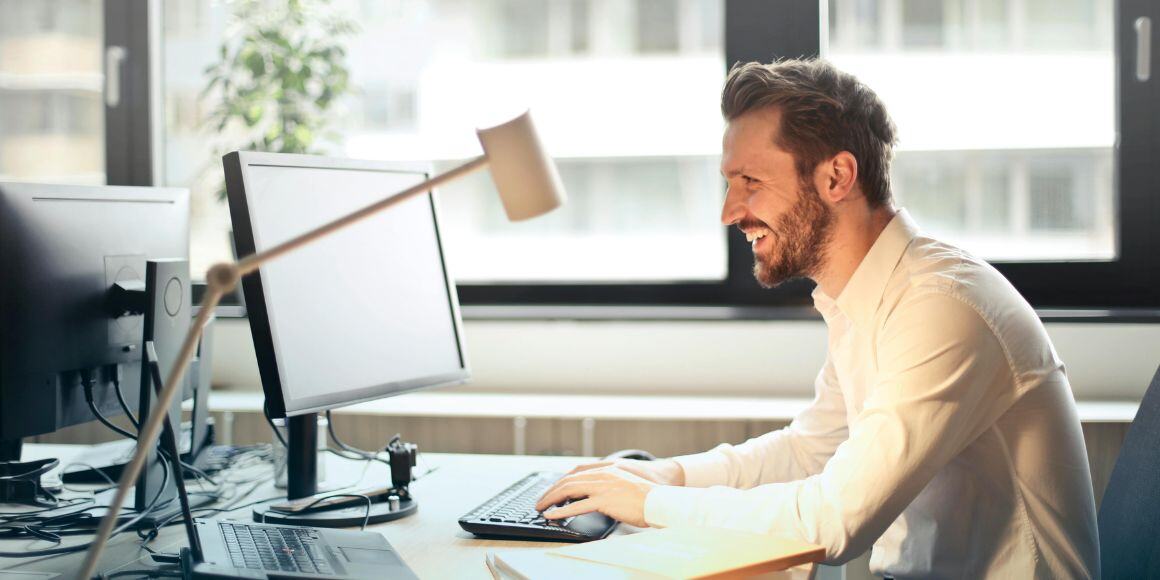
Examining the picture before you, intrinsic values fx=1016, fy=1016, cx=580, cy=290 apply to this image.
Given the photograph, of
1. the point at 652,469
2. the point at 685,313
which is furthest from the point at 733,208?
the point at 685,313

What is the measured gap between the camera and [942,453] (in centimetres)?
121

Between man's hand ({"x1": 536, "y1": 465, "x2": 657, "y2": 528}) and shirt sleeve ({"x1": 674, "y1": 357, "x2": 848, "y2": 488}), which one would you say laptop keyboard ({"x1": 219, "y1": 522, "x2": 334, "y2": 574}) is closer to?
man's hand ({"x1": 536, "y1": 465, "x2": 657, "y2": 528})

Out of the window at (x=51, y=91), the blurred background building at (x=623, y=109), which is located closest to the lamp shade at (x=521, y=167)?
the blurred background building at (x=623, y=109)

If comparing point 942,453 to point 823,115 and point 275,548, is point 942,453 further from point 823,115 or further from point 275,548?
point 275,548

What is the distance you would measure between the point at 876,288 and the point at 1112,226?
5.64 ft

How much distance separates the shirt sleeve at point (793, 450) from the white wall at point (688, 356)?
1.03 meters

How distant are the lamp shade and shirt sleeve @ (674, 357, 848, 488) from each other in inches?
27.8

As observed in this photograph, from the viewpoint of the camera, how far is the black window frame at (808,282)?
2682 millimetres

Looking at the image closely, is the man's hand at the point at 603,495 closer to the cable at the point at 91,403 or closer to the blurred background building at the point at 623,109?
the cable at the point at 91,403

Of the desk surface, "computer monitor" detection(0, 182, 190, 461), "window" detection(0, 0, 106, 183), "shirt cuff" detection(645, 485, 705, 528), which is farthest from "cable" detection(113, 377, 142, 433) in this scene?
"window" detection(0, 0, 106, 183)

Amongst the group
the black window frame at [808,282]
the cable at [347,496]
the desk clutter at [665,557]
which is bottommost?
the cable at [347,496]

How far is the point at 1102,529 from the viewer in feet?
4.61

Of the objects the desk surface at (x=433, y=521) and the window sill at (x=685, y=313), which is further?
the window sill at (x=685, y=313)

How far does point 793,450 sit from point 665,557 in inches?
24.1
